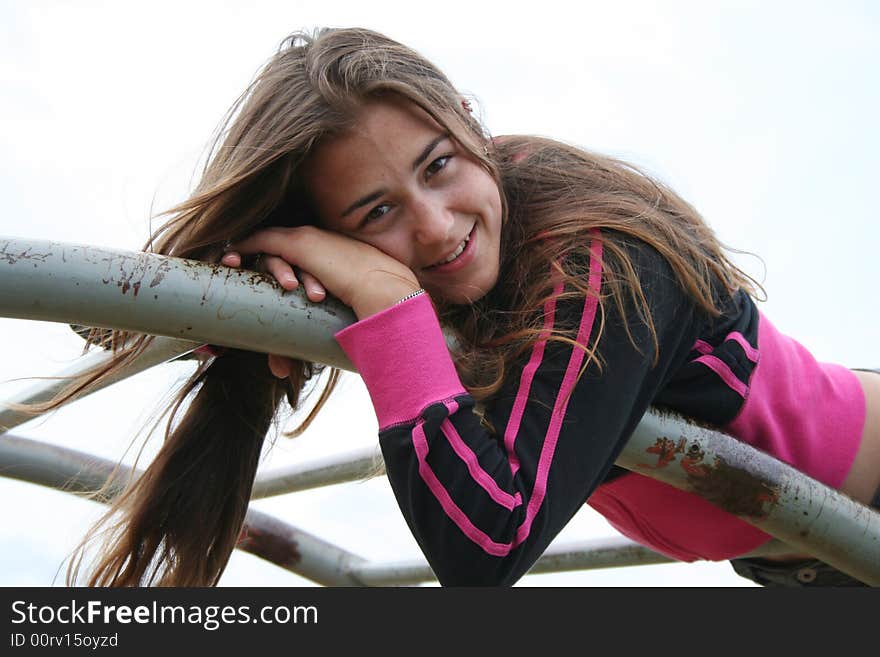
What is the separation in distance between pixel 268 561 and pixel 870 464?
40.9 inches

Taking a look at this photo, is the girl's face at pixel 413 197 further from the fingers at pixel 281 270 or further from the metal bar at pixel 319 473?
the metal bar at pixel 319 473

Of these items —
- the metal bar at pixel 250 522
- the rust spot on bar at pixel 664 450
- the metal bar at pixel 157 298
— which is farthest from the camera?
the metal bar at pixel 250 522

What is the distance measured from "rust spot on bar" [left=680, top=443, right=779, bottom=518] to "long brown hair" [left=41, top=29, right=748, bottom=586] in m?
0.15

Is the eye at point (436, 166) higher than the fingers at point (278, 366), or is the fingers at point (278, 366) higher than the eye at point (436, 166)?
the eye at point (436, 166)

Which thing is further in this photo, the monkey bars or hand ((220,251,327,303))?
hand ((220,251,327,303))

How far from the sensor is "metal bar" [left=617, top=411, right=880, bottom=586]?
940mm

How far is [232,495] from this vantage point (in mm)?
1177

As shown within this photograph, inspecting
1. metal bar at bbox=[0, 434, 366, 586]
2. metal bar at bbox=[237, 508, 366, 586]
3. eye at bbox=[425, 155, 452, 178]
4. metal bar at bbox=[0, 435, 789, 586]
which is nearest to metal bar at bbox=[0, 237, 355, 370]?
eye at bbox=[425, 155, 452, 178]

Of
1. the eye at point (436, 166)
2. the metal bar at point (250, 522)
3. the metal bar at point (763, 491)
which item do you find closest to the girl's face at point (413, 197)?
the eye at point (436, 166)

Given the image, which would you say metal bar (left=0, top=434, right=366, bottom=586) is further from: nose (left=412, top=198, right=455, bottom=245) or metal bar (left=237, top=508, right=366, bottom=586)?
nose (left=412, top=198, right=455, bottom=245)

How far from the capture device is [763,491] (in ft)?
3.24

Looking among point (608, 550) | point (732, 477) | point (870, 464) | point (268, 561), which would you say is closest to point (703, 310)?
point (732, 477)

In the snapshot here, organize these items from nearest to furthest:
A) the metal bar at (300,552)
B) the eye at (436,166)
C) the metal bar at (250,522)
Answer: the eye at (436,166), the metal bar at (250,522), the metal bar at (300,552)

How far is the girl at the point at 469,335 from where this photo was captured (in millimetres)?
846
